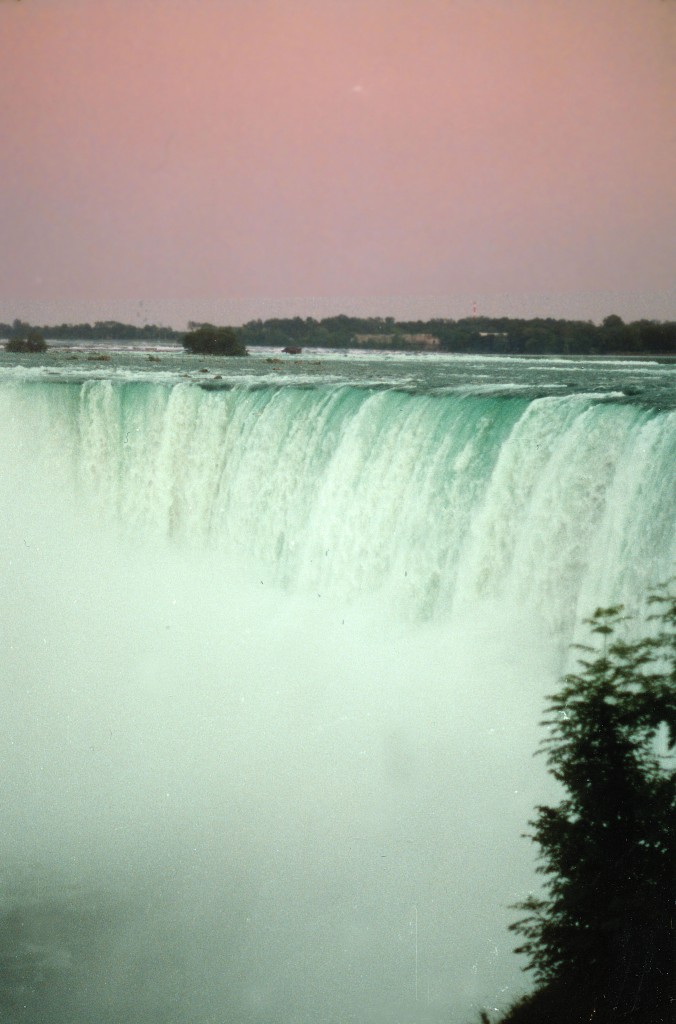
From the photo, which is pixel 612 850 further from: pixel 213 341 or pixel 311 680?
pixel 213 341

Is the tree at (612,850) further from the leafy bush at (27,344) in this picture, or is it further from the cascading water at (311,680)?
the leafy bush at (27,344)

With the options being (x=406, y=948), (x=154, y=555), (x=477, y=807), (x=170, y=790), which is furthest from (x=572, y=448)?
(x=154, y=555)

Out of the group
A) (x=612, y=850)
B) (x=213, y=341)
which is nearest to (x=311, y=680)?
(x=612, y=850)

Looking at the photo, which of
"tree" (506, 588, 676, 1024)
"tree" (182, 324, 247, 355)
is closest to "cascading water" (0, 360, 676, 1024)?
"tree" (506, 588, 676, 1024)

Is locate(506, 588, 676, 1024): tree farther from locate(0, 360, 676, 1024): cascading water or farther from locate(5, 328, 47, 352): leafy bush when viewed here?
locate(5, 328, 47, 352): leafy bush

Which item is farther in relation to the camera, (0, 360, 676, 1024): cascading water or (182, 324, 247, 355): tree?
(182, 324, 247, 355): tree

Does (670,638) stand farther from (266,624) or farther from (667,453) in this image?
(266,624)
